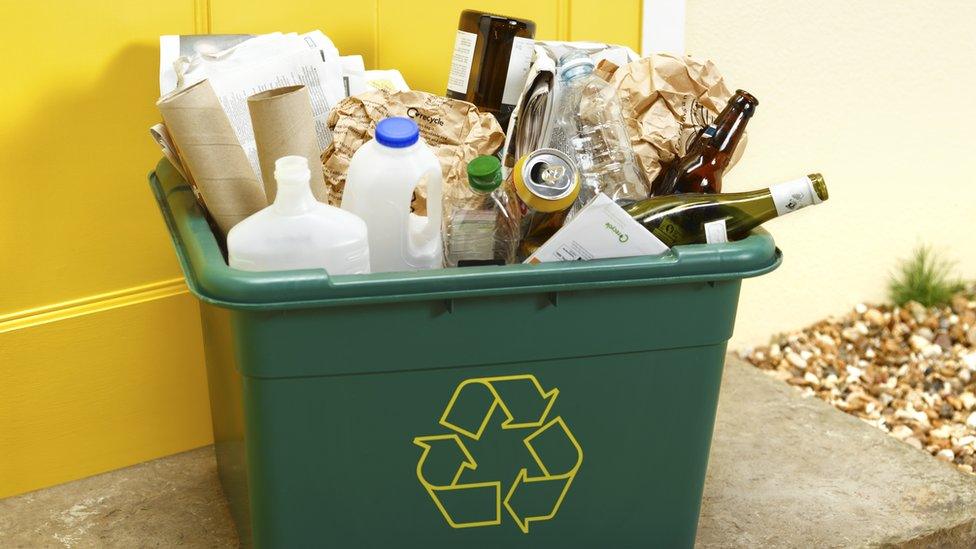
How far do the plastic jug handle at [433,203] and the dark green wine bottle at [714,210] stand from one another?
0.90 feet

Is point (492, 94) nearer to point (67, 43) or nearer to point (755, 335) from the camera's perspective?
point (67, 43)

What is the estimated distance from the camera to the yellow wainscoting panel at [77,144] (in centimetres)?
160

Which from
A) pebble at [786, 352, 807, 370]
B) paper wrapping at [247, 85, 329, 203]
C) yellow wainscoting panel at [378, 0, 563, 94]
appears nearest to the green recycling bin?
paper wrapping at [247, 85, 329, 203]

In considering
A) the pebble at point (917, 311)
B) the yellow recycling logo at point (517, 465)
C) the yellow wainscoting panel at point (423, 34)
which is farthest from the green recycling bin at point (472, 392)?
the pebble at point (917, 311)

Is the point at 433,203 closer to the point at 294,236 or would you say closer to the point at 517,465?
the point at 294,236

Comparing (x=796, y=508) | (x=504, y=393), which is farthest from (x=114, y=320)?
(x=796, y=508)

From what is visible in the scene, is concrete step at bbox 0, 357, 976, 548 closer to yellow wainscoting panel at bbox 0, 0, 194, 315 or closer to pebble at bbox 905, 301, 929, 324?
yellow wainscoting panel at bbox 0, 0, 194, 315

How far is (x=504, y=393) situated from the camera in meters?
1.29

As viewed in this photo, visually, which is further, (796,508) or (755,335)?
(755,335)

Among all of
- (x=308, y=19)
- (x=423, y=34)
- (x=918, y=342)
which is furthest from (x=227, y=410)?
(x=918, y=342)

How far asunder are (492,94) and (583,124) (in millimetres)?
198

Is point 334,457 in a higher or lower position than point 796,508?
higher

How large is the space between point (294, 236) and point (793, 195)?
667 mm

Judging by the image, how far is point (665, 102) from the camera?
1.59 meters
